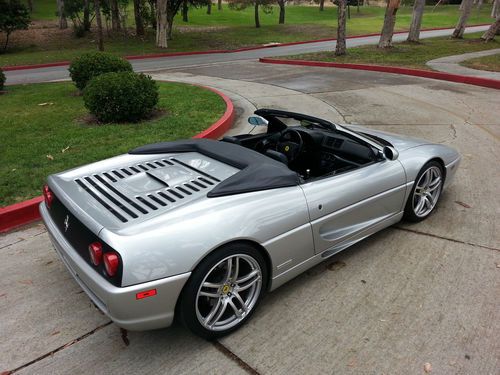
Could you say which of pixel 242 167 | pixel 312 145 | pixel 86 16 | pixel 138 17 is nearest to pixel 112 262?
pixel 242 167

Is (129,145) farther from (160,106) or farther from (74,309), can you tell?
(74,309)

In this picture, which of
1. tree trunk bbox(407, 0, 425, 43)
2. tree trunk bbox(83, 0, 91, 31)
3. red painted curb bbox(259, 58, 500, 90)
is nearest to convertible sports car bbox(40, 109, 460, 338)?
red painted curb bbox(259, 58, 500, 90)

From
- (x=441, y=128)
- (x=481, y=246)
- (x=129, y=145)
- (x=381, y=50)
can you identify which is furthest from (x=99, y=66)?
(x=381, y=50)

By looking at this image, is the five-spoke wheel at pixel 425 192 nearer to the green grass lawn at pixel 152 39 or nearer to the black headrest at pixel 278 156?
the black headrest at pixel 278 156

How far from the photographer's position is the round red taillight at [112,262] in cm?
222

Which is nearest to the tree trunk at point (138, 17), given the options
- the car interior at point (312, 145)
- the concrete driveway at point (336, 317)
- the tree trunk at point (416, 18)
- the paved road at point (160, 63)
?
the paved road at point (160, 63)

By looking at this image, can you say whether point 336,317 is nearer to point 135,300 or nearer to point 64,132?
point 135,300

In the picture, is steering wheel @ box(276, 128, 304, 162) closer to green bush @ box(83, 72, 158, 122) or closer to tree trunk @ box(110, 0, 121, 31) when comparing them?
green bush @ box(83, 72, 158, 122)

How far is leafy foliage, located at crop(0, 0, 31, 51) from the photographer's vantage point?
23656 millimetres

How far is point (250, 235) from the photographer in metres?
2.55

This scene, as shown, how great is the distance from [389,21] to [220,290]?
60.0 ft

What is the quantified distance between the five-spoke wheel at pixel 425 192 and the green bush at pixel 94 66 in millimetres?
7964

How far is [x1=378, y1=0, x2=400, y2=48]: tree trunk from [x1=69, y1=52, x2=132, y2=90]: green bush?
12373mm

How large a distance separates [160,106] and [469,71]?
397 inches
